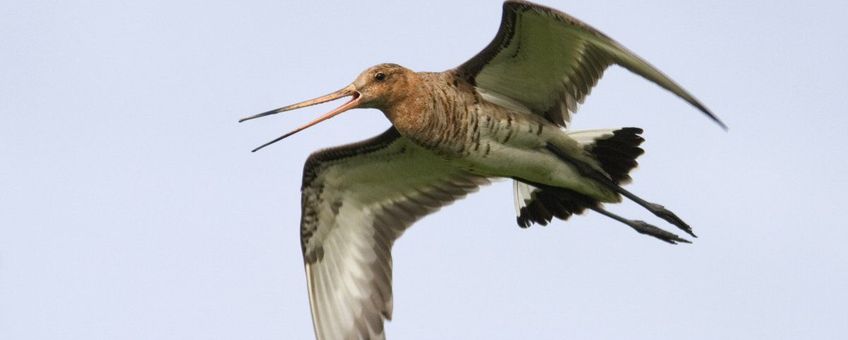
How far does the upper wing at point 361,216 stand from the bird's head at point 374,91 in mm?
719

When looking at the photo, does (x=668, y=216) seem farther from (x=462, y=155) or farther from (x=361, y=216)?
(x=361, y=216)

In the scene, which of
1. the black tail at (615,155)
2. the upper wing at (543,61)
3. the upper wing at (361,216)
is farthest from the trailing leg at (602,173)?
the upper wing at (361,216)

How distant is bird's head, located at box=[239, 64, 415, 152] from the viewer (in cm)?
1061

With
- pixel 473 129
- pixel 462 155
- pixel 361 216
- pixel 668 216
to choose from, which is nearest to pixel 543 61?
pixel 473 129

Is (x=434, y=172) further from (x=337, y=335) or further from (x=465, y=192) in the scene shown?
(x=337, y=335)

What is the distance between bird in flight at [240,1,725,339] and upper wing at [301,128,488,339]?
0.01m

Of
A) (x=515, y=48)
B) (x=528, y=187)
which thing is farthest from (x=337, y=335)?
(x=515, y=48)

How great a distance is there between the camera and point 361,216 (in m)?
12.0

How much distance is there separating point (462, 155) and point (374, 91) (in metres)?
0.81

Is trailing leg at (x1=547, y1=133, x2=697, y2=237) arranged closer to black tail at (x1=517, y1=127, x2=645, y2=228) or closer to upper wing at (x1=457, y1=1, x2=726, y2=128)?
black tail at (x1=517, y1=127, x2=645, y2=228)

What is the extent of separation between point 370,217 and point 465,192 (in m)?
0.84

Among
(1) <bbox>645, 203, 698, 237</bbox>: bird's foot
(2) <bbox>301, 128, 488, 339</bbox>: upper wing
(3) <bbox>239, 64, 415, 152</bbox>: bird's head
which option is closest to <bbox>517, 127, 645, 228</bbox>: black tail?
(1) <bbox>645, 203, 698, 237</bbox>: bird's foot

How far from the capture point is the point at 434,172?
1176cm

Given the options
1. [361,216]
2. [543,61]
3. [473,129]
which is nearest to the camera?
[473,129]
